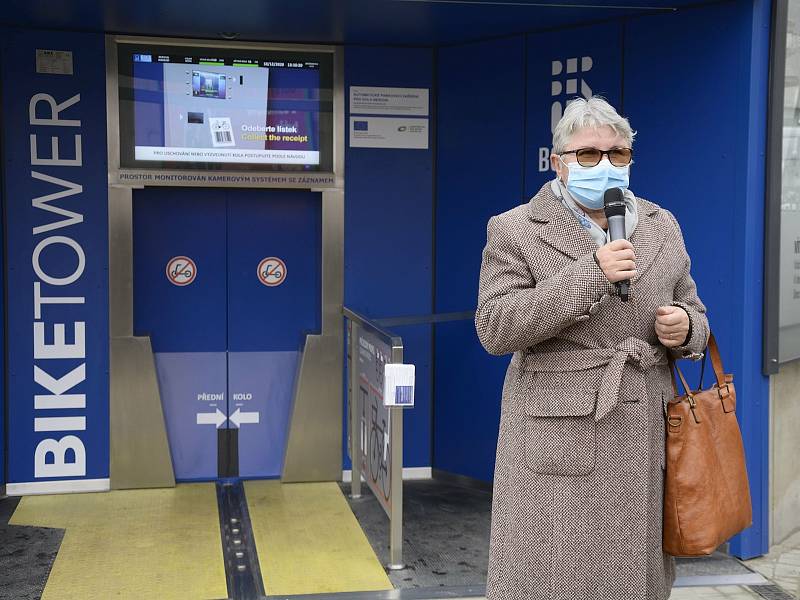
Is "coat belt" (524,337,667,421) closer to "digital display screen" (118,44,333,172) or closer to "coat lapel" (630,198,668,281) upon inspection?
"coat lapel" (630,198,668,281)

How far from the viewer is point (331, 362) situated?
18.4ft

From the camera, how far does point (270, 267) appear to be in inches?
223

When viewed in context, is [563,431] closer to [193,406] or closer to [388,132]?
[388,132]

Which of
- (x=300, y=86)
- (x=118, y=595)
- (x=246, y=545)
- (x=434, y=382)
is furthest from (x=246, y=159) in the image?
(x=118, y=595)

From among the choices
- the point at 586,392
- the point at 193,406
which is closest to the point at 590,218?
the point at 586,392

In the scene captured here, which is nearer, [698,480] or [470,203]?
[698,480]

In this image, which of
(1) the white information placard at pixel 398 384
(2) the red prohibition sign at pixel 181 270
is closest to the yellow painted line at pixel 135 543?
(1) the white information placard at pixel 398 384

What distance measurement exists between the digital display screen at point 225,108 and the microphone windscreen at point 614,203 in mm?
3290

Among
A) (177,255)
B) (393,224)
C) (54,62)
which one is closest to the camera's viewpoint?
(54,62)

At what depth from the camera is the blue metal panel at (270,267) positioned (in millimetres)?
5621

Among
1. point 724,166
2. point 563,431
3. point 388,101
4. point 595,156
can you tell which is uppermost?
point 388,101

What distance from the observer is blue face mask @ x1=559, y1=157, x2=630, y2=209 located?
8.06 ft

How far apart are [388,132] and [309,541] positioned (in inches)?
90.7

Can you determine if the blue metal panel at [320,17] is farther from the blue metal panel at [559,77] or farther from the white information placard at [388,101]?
the white information placard at [388,101]
